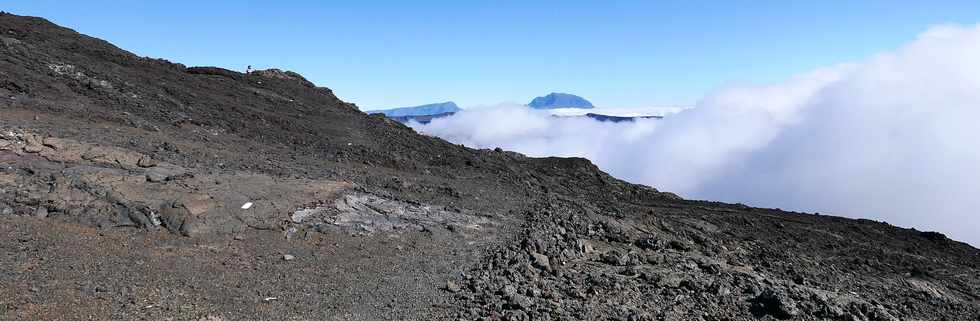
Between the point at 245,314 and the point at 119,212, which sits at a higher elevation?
the point at 119,212

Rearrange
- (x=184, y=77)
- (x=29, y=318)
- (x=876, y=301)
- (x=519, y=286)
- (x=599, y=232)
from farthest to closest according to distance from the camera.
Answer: (x=184, y=77), (x=599, y=232), (x=876, y=301), (x=519, y=286), (x=29, y=318)

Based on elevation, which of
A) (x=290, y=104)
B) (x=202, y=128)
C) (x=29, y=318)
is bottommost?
(x=29, y=318)

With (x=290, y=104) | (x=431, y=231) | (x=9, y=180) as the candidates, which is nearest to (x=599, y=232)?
(x=431, y=231)

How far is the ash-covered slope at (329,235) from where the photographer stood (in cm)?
835

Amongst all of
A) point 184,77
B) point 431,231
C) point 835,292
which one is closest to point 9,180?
point 431,231

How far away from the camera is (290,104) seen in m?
24.0

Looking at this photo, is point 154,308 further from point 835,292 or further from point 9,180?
point 835,292

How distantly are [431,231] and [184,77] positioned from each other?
15.8 meters

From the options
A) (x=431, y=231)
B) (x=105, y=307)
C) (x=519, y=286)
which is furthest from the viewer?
(x=431, y=231)

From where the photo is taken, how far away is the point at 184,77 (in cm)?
2295

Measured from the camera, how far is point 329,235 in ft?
35.9

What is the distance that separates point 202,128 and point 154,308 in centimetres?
1102

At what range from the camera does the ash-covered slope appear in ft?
27.4

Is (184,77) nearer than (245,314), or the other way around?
(245,314)
